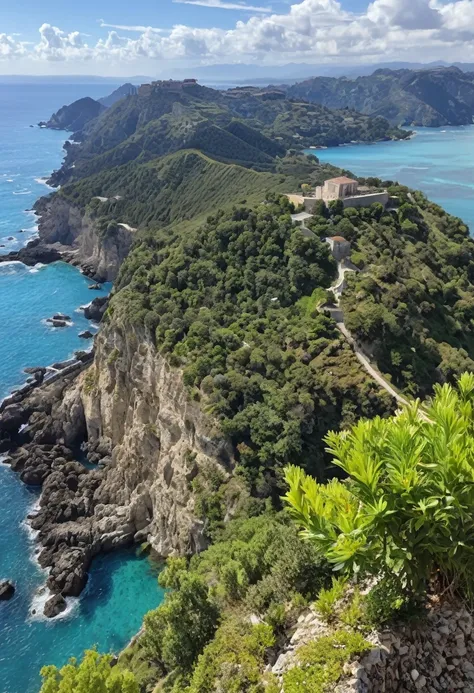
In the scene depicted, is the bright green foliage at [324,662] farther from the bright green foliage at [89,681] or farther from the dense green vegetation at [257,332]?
the dense green vegetation at [257,332]

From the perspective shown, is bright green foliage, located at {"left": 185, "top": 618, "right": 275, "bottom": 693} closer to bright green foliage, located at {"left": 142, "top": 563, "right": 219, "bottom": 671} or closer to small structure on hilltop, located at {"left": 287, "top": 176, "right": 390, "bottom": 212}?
bright green foliage, located at {"left": 142, "top": 563, "right": 219, "bottom": 671}

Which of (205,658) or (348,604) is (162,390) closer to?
(205,658)

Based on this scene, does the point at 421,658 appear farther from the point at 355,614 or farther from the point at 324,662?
the point at 324,662

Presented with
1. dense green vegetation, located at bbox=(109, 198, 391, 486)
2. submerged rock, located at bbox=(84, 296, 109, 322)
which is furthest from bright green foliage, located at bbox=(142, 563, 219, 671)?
submerged rock, located at bbox=(84, 296, 109, 322)

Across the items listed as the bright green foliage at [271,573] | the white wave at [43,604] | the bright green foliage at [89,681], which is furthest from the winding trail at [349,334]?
the white wave at [43,604]

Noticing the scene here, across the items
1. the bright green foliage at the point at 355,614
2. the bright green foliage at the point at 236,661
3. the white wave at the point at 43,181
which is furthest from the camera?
the white wave at the point at 43,181

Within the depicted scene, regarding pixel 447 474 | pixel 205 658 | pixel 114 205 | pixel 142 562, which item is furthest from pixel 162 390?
pixel 114 205

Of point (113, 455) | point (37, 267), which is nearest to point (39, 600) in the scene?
point (113, 455)
